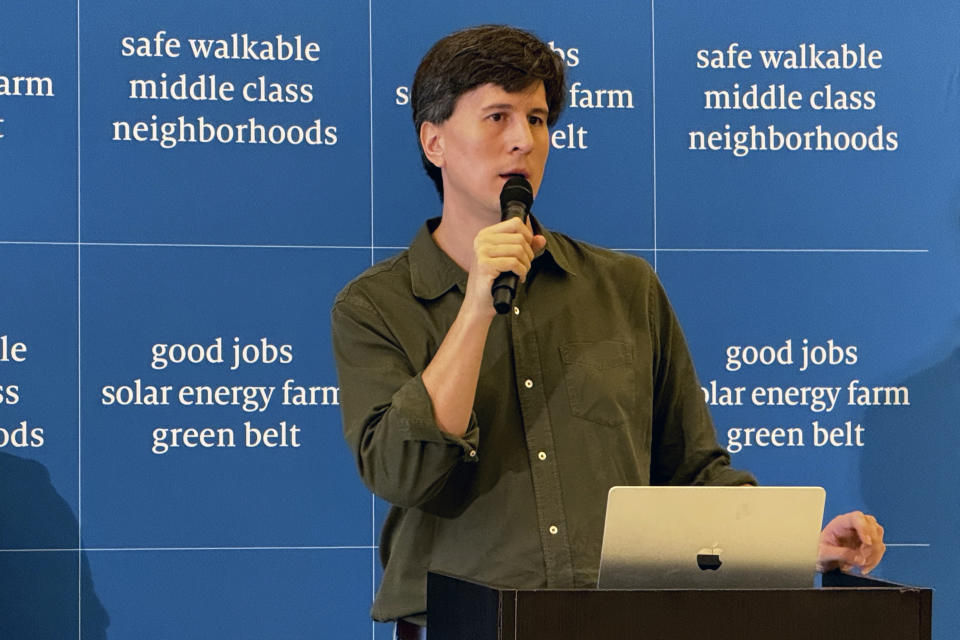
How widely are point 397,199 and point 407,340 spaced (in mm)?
1052

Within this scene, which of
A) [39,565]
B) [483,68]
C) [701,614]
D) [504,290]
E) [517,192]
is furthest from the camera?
[39,565]

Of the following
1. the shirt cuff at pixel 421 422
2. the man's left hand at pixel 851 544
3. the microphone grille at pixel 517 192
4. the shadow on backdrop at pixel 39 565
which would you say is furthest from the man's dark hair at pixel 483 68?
the shadow on backdrop at pixel 39 565

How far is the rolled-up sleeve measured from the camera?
174 centimetres

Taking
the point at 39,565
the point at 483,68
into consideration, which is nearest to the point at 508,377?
the point at 483,68

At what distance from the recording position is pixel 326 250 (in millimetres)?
2934

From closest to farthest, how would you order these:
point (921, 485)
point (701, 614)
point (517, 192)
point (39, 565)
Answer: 1. point (701, 614)
2. point (517, 192)
3. point (39, 565)
4. point (921, 485)

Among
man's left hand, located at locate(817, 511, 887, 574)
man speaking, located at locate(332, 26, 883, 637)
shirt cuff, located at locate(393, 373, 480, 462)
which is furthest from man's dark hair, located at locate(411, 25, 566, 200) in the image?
man's left hand, located at locate(817, 511, 887, 574)

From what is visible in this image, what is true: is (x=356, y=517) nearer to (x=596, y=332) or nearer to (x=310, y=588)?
(x=310, y=588)

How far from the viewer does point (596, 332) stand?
202cm

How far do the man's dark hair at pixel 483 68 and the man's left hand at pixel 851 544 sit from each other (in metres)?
0.74

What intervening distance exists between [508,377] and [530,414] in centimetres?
7

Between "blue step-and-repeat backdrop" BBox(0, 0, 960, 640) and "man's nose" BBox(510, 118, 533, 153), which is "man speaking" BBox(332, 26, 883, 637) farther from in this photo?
"blue step-and-repeat backdrop" BBox(0, 0, 960, 640)

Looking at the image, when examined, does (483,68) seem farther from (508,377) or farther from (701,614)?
(701,614)

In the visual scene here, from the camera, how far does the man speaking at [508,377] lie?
188cm
